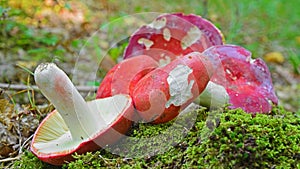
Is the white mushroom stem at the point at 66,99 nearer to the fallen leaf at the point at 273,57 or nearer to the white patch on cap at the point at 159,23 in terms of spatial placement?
the white patch on cap at the point at 159,23

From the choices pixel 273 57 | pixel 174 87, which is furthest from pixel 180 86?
pixel 273 57

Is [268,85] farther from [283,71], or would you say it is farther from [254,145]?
[283,71]

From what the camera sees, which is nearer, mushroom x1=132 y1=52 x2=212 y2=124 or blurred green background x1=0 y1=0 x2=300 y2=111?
mushroom x1=132 y1=52 x2=212 y2=124

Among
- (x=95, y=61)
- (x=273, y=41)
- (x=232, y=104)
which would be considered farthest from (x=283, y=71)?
(x=232, y=104)

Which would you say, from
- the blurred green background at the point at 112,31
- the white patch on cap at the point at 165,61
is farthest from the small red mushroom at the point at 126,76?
the blurred green background at the point at 112,31

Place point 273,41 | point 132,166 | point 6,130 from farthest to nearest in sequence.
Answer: point 273,41
point 6,130
point 132,166

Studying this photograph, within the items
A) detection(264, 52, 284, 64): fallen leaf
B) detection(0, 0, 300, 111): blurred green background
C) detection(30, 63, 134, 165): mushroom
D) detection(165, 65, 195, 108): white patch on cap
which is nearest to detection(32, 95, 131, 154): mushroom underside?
detection(30, 63, 134, 165): mushroom

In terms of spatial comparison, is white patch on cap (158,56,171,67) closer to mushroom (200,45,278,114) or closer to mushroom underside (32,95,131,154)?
mushroom (200,45,278,114)
